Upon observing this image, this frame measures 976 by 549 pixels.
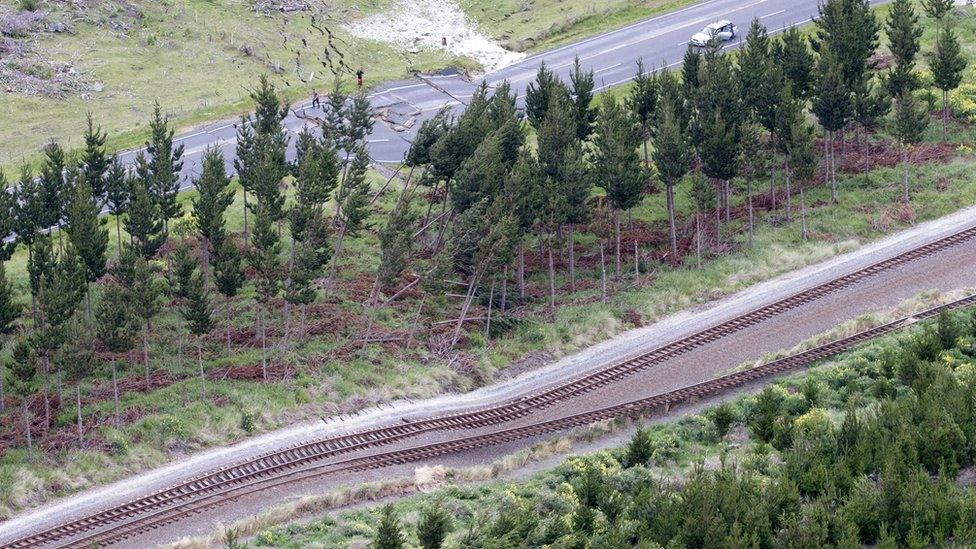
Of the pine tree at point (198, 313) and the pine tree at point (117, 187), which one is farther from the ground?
the pine tree at point (117, 187)

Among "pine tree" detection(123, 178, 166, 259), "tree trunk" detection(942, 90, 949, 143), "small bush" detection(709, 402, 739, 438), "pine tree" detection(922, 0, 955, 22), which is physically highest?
"pine tree" detection(922, 0, 955, 22)

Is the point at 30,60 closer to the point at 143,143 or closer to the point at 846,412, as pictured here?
the point at 143,143

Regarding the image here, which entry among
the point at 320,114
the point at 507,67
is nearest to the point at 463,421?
the point at 320,114

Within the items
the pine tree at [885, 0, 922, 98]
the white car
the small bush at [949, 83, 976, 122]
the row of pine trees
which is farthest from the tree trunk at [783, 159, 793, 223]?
the white car

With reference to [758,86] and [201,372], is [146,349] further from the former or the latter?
[758,86]

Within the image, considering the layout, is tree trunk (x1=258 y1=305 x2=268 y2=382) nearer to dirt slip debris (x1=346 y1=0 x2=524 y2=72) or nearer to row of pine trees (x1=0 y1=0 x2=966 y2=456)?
row of pine trees (x1=0 y1=0 x2=966 y2=456)

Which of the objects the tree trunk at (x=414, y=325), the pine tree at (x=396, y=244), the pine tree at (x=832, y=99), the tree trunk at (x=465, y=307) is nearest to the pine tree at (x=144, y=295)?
the pine tree at (x=396, y=244)

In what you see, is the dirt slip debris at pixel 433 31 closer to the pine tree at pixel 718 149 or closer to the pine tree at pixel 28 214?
the pine tree at pixel 718 149
